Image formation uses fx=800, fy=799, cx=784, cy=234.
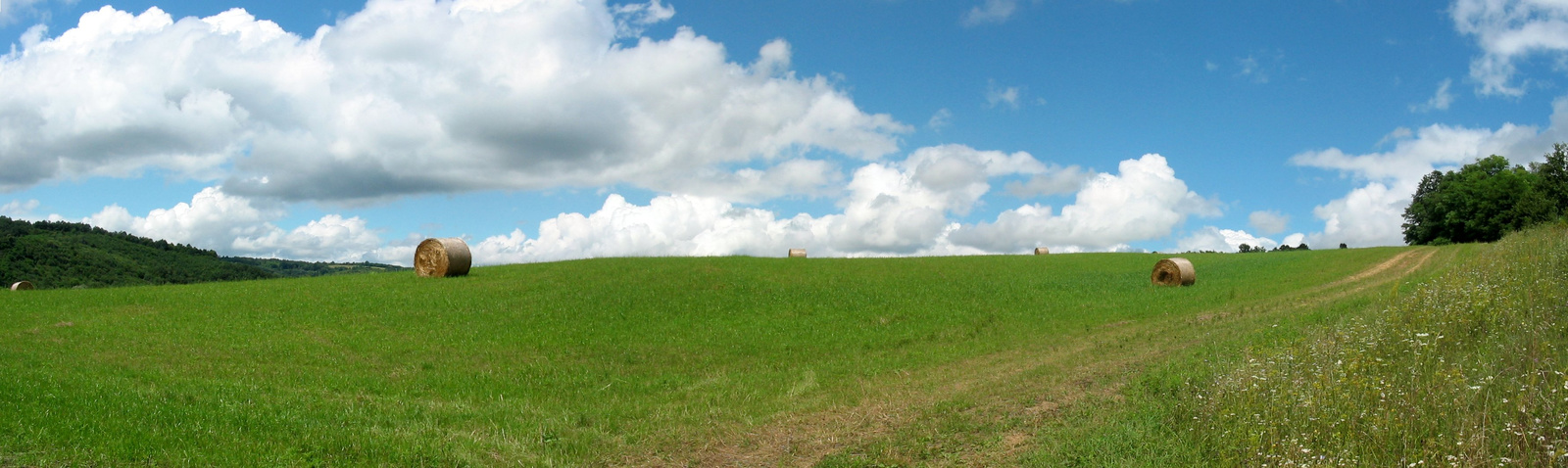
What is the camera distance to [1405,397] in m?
7.57

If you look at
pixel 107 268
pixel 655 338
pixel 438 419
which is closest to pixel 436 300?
pixel 655 338

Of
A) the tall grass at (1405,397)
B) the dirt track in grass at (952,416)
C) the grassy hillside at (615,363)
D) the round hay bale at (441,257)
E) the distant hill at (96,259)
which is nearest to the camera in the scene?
the tall grass at (1405,397)

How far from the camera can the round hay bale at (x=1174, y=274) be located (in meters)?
32.8

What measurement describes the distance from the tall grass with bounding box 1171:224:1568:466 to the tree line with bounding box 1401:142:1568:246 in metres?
53.6

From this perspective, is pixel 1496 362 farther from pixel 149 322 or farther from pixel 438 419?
pixel 149 322

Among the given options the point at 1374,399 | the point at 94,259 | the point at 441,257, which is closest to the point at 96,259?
the point at 94,259

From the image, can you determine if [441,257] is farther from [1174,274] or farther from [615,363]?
[1174,274]

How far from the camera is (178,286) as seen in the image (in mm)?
29812

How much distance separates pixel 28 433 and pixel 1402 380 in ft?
48.8

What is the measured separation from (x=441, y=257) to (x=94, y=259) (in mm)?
82978

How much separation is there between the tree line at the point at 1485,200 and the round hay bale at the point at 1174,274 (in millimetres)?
33370

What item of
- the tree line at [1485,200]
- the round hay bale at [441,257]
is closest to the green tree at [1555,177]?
the tree line at [1485,200]

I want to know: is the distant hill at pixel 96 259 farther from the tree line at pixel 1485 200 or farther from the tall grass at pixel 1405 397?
the tree line at pixel 1485 200

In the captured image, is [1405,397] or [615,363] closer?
[1405,397]
